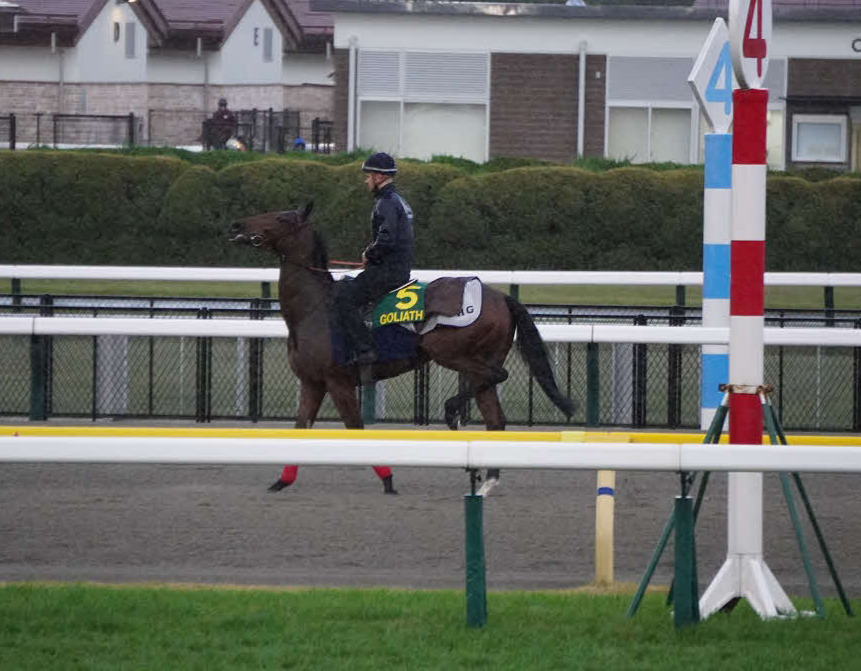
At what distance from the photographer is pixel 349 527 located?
335 inches

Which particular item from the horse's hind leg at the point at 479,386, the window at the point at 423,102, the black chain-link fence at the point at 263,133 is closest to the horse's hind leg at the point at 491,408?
the horse's hind leg at the point at 479,386

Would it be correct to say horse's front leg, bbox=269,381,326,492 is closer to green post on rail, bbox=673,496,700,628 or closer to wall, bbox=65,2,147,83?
green post on rail, bbox=673,496,700,628

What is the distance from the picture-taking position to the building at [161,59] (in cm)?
5234

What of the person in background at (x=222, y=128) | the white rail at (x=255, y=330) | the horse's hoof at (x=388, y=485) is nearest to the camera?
the horse's hoof at (x=388, y=485)

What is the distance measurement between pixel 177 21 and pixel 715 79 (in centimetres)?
5154

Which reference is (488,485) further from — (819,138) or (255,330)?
(819,138)

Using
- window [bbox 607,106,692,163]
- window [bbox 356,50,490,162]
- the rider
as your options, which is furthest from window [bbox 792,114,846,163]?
the rider

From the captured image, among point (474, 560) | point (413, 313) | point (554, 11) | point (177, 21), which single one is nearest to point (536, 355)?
point (413, 313)

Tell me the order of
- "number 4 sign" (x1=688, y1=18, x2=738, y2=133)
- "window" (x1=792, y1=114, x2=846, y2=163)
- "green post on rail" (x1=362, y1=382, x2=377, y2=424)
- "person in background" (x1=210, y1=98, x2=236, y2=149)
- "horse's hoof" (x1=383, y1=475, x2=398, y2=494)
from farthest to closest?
"person in background" (x1=210, y1=98, x2=236, y2=149)
"window" (x1=792, y1=114, x2=846, y2=163)
"green post on rail" (x1=362, y1=382, x2=377, y2=424)
"number 4 sign" (x1=688, y1=18, x2=738, y2=133)
"horse's hoof" (x1=383, y1=475, x2=398, y2=494)

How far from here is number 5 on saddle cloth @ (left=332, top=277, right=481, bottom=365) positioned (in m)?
9.86

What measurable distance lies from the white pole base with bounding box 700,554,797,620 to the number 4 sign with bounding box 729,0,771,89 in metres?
1.72

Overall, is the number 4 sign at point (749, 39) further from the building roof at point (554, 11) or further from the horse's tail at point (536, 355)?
the building roof at point (554, 11)

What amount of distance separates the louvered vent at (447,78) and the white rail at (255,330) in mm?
22209

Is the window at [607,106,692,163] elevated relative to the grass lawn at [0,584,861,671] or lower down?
elevated
